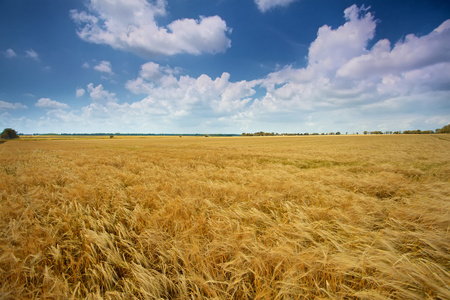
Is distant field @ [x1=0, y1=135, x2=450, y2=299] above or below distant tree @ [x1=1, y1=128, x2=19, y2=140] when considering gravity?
below

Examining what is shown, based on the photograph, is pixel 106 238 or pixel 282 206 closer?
pixel 106 238

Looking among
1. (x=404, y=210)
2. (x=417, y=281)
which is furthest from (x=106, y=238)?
(x=404, y=210)

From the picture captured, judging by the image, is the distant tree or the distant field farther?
the distant tree

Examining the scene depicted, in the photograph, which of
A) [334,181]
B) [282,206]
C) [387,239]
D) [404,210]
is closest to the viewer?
[387,239]

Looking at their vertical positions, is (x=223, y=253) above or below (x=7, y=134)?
below

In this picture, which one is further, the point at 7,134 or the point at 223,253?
the point at 7,134

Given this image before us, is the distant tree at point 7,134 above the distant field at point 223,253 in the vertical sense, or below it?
above

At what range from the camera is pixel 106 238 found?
2.20 meters

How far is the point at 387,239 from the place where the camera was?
2.13 meters

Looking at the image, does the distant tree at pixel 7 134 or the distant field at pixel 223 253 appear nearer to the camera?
the distant field at pixel 223 253

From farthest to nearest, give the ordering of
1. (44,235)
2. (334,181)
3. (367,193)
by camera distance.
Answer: (334,181), (367,193), (44,235)

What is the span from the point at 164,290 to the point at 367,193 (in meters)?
5.39

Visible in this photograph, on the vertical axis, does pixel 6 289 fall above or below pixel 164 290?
above

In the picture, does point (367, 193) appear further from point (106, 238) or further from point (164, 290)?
Result: point (106, 238)
